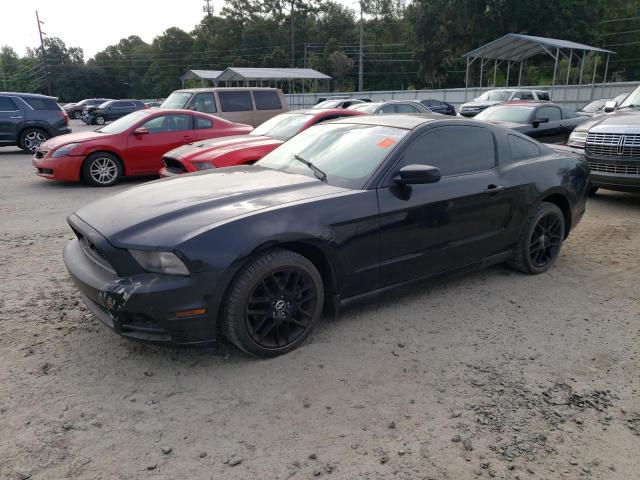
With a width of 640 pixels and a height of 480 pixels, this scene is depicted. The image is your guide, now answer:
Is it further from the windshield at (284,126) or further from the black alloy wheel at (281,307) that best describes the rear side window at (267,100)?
the black alloy wheel at (281,307)

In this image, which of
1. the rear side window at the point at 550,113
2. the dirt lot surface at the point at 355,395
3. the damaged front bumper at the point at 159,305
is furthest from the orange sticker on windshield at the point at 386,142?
the rear side window at the point at 550,113

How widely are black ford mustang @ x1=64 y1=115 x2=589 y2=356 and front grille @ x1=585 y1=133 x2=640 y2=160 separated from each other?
308 centimetres

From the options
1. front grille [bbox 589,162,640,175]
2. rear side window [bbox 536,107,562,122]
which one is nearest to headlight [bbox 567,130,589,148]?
front grille [bbox 589,162,640,175]

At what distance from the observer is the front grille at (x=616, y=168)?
24.0ft

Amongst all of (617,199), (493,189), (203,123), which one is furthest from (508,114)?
(493,189)

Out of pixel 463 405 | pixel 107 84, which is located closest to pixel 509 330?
pixel 463 405

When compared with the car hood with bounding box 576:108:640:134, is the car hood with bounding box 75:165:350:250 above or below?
below

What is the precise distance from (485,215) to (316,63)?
67050 millimetres

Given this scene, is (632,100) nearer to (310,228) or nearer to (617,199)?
(617,199)

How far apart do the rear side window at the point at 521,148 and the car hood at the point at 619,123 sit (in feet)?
11.4

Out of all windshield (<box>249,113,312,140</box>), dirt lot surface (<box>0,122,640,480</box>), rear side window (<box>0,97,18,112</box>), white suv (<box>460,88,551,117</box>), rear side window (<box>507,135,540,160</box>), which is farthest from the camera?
white suv (<box>460,88,551,117</box>)

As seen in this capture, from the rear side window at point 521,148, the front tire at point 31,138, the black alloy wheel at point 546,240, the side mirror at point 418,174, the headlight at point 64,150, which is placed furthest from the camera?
the front tire at point 31,138

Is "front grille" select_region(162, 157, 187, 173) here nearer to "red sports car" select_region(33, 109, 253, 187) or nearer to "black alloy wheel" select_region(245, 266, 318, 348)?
"red sports car" select_region(33, 109, 253, 187)

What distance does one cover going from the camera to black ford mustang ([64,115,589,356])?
3.03m
